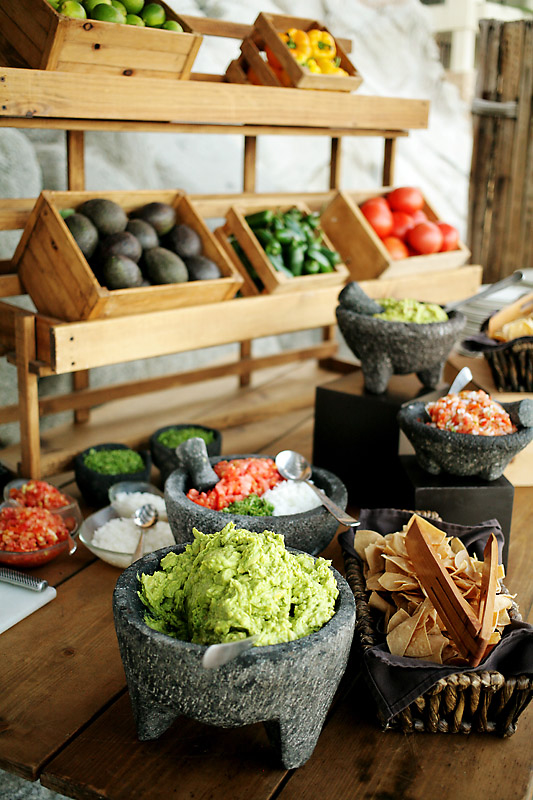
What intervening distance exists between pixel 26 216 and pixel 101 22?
21.4 inches

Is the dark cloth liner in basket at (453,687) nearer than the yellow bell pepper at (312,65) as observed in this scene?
Yes

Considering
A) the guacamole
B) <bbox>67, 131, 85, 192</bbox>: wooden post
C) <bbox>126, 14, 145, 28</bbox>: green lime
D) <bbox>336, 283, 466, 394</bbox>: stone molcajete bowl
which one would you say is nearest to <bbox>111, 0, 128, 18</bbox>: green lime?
A: <bbox>126, 14, 145, 28</bbox>: green lime

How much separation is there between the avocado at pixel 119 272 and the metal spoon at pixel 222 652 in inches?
50.1

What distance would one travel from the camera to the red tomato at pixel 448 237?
3.14 m

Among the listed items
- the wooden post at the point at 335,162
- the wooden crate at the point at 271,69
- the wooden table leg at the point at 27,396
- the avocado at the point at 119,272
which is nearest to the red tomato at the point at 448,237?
the wooden post at the point at 335,162

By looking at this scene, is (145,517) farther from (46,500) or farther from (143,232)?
(143,232)

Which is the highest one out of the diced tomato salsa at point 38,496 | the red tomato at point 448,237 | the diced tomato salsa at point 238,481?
the red tomato at point 448,237

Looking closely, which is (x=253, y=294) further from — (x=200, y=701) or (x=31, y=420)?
(x=200, y=701)

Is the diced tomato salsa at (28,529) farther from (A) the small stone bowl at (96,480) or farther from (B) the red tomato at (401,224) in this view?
(B) the red tomato at (401,224)

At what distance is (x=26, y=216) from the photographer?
6.97 feet

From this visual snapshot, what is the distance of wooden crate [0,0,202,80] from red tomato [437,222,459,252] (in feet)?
4.41

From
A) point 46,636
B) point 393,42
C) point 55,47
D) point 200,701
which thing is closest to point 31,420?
point 46,636

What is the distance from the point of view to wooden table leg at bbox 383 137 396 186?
320 cm

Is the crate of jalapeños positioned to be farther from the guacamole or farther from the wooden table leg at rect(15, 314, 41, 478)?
the wooden table leg at rect(15, 314, 41, 478)
